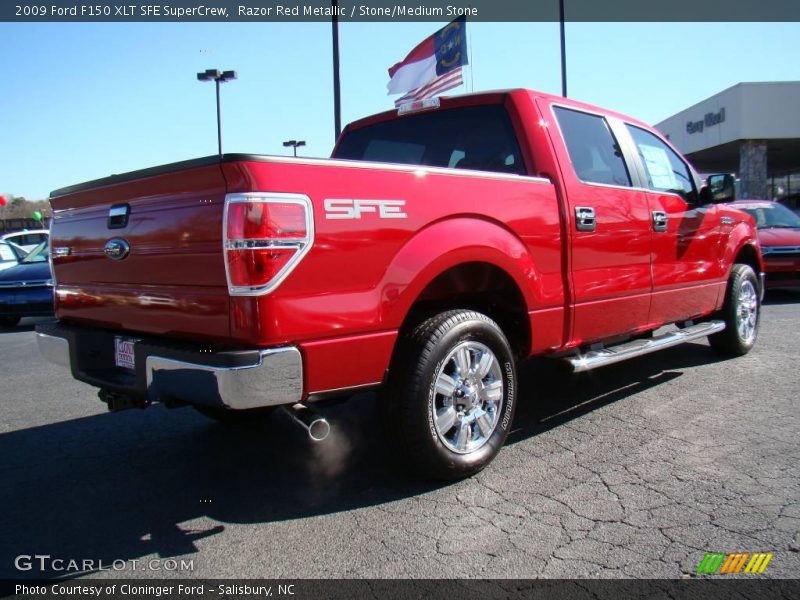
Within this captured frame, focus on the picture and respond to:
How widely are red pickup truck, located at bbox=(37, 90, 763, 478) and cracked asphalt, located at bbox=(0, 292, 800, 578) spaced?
371 mm

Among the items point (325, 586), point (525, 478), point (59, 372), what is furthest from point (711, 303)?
point (59, 372)

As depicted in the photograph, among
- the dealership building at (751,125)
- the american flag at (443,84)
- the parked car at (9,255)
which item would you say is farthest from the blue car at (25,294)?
the dealership building at (751,125)

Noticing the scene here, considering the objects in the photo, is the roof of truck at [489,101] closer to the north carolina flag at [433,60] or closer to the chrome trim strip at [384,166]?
the chrome trim strip at [384,166]

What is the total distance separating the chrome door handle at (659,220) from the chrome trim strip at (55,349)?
3.89 meters

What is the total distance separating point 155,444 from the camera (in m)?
4.18

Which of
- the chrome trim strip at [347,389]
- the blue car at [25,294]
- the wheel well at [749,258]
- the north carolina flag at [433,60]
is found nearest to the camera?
the chrome trim strip at [347,389]

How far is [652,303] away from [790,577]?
101 inches

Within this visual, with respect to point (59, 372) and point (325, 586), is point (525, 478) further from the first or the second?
point (59, 372)

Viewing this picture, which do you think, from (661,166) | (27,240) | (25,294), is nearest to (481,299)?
(661,166)

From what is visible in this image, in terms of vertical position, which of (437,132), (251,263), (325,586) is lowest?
(325,586)

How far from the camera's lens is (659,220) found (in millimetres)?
4797

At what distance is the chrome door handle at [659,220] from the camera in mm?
4754

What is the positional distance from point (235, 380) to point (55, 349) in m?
1.61

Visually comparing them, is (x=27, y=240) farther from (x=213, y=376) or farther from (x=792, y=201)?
(x=792, y=201)
